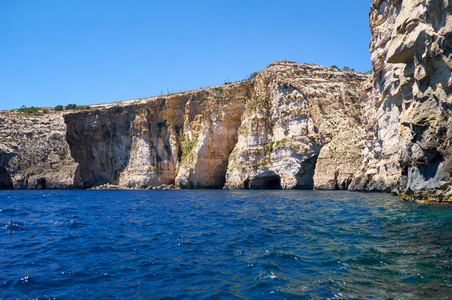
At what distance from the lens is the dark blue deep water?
7102 mm

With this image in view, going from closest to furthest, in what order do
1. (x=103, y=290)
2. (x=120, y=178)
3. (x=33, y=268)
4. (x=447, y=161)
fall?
1. (x=103, y=290)
2. (x=33, y=268)
3. (x=447, y=161)
4. (x=120, y=178)

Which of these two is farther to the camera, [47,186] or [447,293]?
[47,186]

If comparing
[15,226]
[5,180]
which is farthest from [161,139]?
[15,226]

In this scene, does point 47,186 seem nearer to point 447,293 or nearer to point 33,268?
point 33,268

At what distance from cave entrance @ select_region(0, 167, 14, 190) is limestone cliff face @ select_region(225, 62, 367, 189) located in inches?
1874

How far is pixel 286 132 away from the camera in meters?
56.2

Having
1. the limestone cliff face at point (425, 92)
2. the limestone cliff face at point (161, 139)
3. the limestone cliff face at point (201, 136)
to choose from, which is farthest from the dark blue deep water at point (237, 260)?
the limestone cliff face at point (161, 139)

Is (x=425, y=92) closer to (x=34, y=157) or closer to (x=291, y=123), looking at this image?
(x=291, y=123)

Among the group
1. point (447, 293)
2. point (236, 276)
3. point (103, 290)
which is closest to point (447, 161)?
point (447, 293)

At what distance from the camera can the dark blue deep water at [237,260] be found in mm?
7102

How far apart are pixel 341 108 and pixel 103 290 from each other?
53552 millimetres

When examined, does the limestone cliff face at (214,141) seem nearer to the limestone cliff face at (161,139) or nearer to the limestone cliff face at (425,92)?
the limestone cliff face at (161,139)

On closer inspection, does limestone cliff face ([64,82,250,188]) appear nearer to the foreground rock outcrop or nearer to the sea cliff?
the sea cliff

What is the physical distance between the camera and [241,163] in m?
59.8
